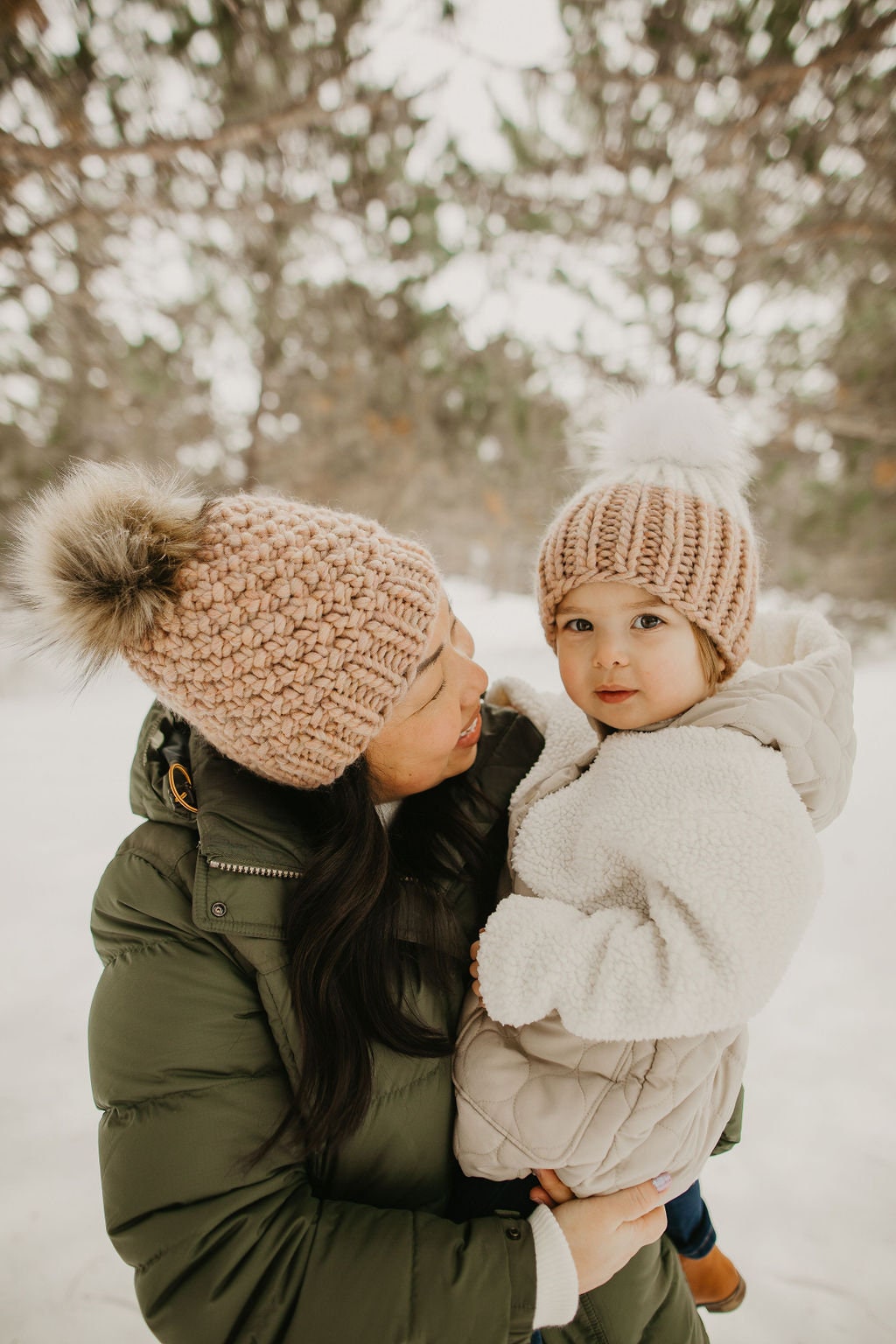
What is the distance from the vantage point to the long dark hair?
949mm

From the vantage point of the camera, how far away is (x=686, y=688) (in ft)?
3.92

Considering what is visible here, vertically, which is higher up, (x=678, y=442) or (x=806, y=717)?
(x=678, y=442)

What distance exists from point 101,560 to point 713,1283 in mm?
1834

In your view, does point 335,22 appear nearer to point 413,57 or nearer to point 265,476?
point 413,57

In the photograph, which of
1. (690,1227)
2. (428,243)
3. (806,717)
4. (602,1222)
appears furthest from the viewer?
(428,243)

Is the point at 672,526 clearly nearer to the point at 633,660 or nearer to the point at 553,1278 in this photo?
the point at 633,660

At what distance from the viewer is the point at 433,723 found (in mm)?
1119

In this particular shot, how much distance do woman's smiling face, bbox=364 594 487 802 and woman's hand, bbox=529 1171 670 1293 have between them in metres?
0.63

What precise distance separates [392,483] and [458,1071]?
15.3ft

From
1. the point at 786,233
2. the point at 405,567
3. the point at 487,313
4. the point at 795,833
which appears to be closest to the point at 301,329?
the point at 487,313

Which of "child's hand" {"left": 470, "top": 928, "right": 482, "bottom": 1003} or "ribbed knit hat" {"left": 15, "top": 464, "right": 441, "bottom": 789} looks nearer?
"ribbed knit hat" {"left": 15, "top": 464, "right": 441, "bottom": 789}

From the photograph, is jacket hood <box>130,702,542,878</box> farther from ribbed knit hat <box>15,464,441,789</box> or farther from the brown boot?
the brown boot

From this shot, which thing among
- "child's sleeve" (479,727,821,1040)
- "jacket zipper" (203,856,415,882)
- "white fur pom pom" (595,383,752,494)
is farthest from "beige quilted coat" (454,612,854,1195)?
"white fur pom pom" (595,383,752,494)

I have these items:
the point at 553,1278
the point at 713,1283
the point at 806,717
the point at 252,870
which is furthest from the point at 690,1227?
the point at 252,870
